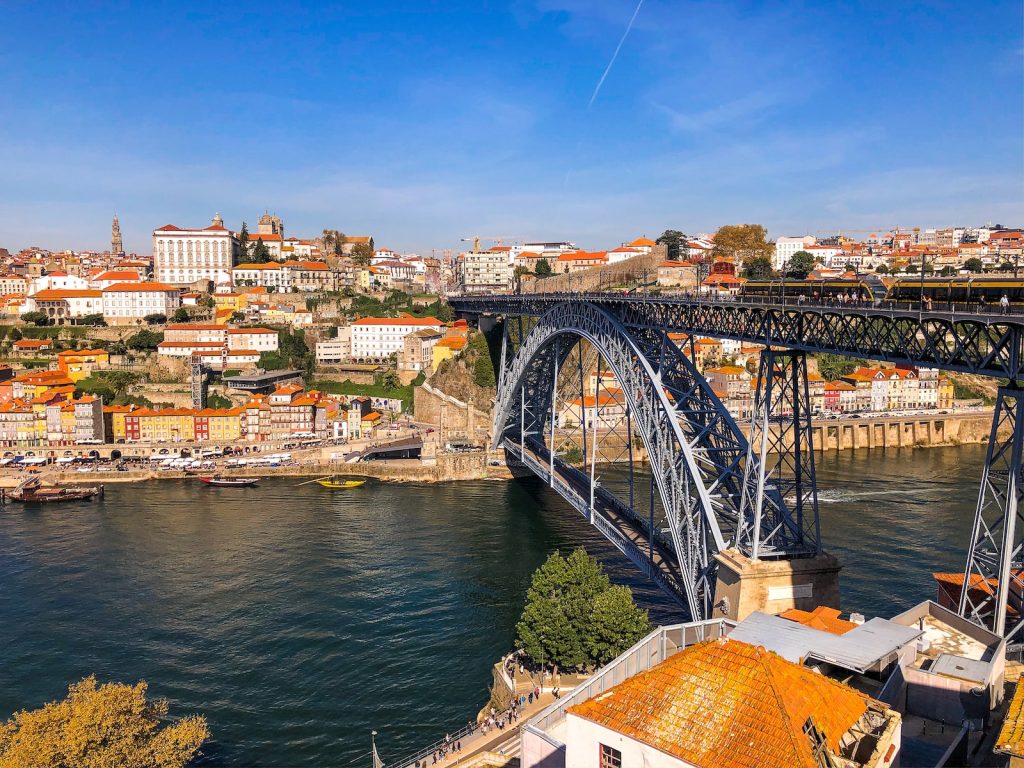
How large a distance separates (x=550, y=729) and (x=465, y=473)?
2714 centimetres

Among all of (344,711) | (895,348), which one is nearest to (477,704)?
(344,711)

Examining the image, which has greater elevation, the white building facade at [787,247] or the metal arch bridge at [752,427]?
the white building facade at [787,247]

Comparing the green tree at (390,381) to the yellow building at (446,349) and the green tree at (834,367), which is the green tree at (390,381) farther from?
the green tree at (834,367)

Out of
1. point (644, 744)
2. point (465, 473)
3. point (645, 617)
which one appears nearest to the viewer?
point (644, 744)

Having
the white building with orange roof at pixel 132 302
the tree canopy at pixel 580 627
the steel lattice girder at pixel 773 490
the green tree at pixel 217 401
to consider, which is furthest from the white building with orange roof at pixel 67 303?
the steel lattice girder at pixel 773 490

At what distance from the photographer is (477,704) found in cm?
1505

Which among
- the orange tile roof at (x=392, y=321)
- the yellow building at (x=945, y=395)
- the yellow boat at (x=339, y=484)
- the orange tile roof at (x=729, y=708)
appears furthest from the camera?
the orange tile roof at (x=392, y=321)

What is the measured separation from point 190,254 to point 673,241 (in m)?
37.6

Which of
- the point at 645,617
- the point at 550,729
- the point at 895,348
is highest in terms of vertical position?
the point at 895,348

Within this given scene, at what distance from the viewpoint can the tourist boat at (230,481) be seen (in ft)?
109

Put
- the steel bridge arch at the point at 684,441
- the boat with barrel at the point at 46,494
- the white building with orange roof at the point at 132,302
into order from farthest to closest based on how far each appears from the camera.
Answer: the white building with orange roof at the point at 132,302 < the boat with barrel at the point at 46,494 < the steel bridge arch at the point at 684,441

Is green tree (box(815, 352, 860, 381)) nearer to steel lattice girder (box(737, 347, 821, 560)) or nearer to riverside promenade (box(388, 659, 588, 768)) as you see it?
steel lattice girder (box(737, 347, 821, 560))

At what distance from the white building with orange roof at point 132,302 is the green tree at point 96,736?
47155mm

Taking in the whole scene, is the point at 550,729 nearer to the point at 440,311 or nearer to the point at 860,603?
the point at 860,603
